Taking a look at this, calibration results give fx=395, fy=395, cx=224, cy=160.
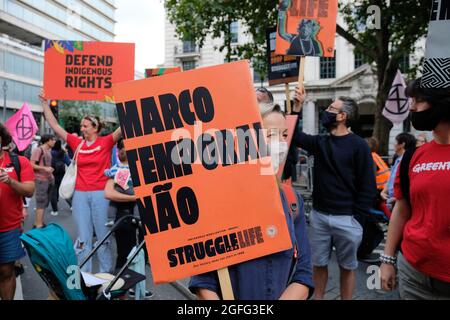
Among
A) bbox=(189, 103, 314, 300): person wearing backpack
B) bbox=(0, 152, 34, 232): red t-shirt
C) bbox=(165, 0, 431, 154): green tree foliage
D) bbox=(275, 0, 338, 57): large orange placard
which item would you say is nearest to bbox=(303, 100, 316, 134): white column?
bbox=(165, 0, 431, 154): green tree foliage

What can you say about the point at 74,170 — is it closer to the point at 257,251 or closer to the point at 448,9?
the point at 257,251

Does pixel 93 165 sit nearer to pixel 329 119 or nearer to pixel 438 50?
pixel 329 119

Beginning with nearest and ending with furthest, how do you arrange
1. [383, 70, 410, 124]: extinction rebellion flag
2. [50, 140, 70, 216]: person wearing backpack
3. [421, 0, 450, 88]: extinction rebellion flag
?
[421, 0, 450, 88]: extinction rebellion flag
[383, 70, 410, 124]: extinction rebellion flag
[50, 140, 70, 216]: person wearing backpack

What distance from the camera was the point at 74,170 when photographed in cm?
448

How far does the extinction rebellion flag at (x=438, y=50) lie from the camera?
5.95 ft

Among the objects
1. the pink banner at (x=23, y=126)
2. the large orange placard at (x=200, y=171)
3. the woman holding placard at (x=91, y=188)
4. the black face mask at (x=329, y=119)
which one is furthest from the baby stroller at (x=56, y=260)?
the pink banner at (x=23, y=126)

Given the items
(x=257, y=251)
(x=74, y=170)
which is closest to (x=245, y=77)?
(x=257, y=251)

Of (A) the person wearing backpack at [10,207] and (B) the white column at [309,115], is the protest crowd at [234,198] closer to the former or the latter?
(A) the person wearing backpack at [10,207]

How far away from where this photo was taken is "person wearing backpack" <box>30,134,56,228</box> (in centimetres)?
718

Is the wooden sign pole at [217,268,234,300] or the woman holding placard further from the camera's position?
the woman holding placard

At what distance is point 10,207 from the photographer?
335 centimetres

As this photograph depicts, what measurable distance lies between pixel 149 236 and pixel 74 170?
3.18m

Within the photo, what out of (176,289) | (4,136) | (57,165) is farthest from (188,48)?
(4,136)

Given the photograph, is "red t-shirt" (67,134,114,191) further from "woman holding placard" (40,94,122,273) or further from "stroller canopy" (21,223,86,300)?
"stroller canopy" (21,223,86,300)
